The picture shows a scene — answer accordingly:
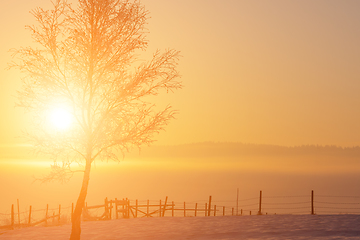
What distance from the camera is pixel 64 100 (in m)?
18.8

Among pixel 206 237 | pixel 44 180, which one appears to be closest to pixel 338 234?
pixel 206 237

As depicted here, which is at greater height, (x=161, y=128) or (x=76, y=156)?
(x=161, y=128)

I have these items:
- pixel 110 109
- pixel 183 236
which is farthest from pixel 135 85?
pixel 183 236

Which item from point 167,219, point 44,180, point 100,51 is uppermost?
point 100,51

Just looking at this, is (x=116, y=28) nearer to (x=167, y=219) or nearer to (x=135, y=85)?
(x=135, y=85)

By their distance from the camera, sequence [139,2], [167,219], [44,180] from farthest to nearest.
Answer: [167,219], [139,2], [44,180]

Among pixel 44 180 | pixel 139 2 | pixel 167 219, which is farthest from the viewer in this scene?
pixel 167 219

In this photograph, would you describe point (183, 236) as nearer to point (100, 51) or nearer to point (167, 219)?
point (167, 219)

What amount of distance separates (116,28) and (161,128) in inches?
189

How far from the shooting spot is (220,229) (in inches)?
850

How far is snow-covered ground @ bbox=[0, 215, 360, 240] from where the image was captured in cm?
1908

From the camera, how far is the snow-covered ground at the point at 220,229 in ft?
62.6

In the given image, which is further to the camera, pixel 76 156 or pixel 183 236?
pixel 183 236

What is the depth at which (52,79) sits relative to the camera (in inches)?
733
